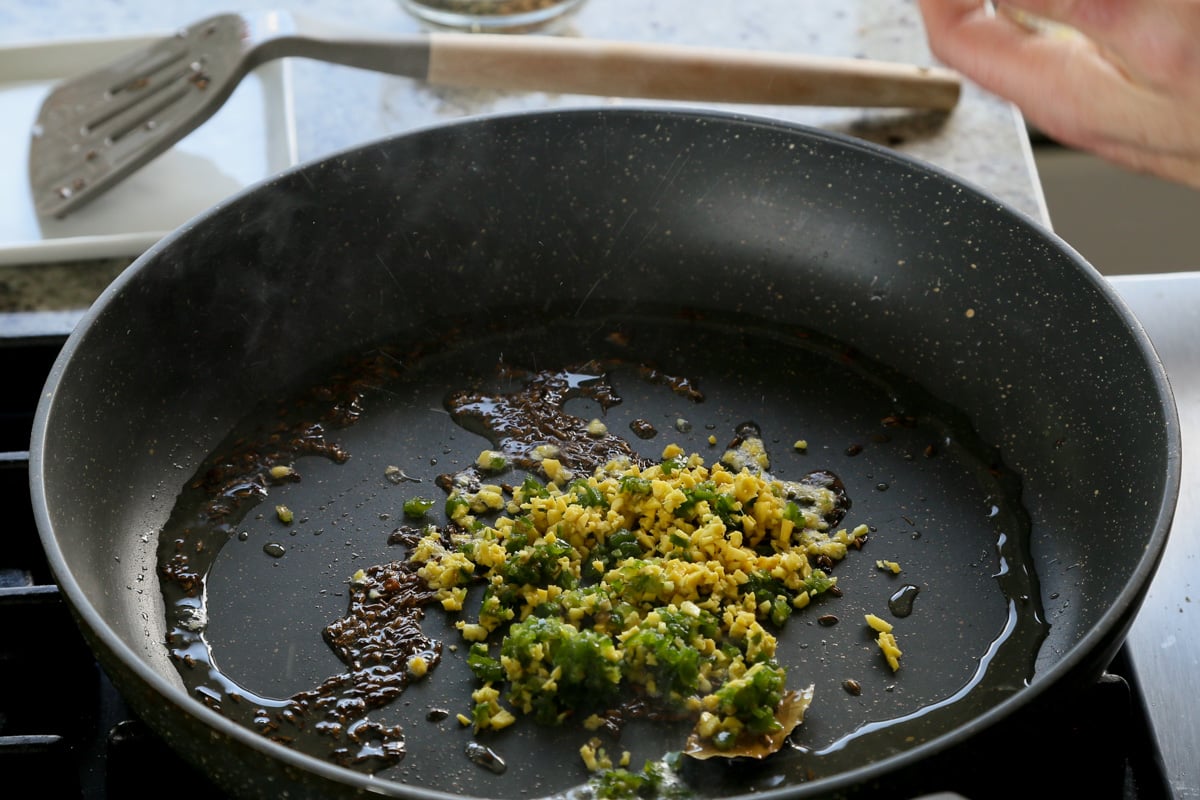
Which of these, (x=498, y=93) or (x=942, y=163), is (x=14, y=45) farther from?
(x=942, y=163)

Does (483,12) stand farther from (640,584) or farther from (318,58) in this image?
(640,584)

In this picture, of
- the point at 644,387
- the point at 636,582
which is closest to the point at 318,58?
the point at 644,387

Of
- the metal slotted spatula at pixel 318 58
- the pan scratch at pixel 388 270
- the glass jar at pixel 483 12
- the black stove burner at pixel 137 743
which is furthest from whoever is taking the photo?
the glass jar at pixel 483 12

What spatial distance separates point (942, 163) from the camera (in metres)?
1.50

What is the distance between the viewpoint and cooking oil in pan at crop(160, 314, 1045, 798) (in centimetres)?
91

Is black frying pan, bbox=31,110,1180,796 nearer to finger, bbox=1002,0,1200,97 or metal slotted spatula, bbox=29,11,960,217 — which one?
metal slotted spatula, bbox=29,11,960,217

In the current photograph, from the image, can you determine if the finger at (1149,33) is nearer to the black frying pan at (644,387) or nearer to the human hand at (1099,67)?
the human hand at (1099,67)

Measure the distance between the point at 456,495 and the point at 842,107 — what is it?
760 mm

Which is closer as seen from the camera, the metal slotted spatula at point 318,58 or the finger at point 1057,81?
the finger at point 1057,81

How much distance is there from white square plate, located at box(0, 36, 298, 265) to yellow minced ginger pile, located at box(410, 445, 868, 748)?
22.8 inches

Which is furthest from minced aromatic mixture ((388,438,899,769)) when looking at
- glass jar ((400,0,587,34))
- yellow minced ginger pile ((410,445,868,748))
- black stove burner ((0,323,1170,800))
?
glass jar ((400,0,587,34))

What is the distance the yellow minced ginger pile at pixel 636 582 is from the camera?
91 centimetres

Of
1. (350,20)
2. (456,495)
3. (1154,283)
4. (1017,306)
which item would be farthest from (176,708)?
(350,20)

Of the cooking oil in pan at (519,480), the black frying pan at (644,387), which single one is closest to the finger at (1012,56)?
the black frying pan at (644,387)
